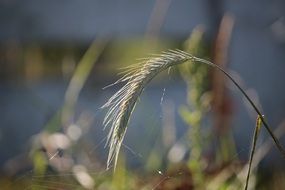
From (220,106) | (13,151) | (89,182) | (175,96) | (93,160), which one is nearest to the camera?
(89,182)

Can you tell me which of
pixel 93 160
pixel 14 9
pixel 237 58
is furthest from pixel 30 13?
pixel 93 160

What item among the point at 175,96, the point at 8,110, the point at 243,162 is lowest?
the point at 243,162

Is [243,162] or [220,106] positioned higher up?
[220,106]

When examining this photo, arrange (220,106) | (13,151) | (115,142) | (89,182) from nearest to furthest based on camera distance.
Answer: (115,142) → (89,182) → (220,106) → (13,151)

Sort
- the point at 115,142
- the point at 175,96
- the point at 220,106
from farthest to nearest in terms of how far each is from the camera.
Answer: the point at 175,96, the point at 220,106, the point at 115,142

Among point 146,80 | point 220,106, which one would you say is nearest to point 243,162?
point 220,106

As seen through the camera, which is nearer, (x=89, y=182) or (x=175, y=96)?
(x=89, y=182)

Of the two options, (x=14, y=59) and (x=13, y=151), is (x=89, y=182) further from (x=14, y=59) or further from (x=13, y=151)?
(x=14, y=59)

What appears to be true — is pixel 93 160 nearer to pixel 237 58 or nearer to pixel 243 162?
pixel 243 162

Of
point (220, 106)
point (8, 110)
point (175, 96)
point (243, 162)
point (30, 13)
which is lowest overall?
point (243, 162)
